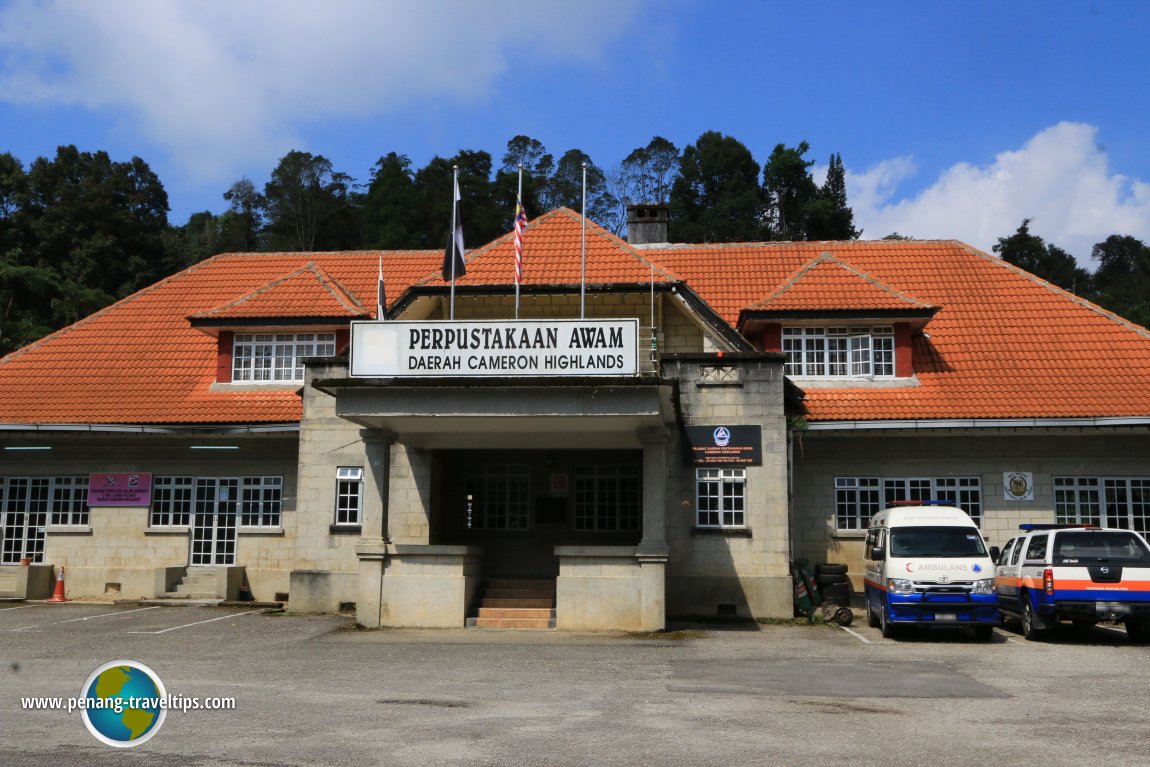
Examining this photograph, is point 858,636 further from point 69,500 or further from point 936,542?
point 69,500

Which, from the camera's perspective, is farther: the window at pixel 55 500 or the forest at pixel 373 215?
the forest at pixel 373 215

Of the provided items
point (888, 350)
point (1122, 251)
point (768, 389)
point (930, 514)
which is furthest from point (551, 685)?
point (1122, 251)

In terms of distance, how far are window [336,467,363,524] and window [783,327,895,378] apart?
32.6 feet

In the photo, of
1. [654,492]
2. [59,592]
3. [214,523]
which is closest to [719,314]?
[654,492]

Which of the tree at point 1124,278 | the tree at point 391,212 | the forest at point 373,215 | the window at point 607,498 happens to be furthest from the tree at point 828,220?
the window at point 607,498

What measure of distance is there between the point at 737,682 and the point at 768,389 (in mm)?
9623

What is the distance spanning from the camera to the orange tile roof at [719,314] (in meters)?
23.3

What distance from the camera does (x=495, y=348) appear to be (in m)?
17.8

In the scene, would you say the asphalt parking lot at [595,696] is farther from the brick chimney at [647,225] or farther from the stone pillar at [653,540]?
the brick chimney at [647,225]

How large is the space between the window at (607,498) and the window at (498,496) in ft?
3.99

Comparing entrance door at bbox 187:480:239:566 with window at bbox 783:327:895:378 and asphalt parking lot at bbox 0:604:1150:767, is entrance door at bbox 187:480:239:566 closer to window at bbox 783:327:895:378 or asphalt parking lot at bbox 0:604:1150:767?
asphalt parking lot at bbox 0:604:1150:767

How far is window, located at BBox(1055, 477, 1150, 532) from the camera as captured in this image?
22906 mm

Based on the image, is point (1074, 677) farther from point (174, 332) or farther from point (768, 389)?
point (174, 332)

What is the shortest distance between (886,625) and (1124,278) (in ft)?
229
